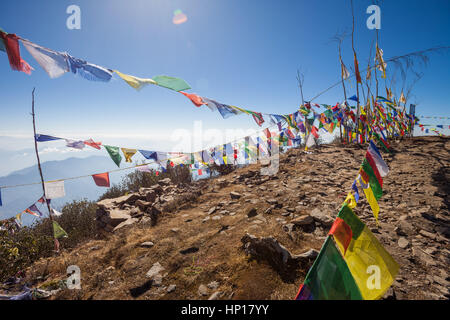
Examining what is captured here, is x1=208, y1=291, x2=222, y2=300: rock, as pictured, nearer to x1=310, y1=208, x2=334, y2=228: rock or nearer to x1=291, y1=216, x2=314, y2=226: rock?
x1=291, y1=216, x2=314, y2=226: rock

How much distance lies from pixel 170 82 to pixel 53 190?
17.2 ft

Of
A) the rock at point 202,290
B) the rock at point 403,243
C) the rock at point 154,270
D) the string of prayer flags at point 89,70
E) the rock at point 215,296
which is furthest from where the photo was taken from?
the rock at point 154,270

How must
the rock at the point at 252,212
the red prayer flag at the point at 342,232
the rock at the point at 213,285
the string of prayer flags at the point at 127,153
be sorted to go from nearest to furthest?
the red prayer flag at the point at 342,232
the rock at the point at 213,285
the rock at the point at 252,212
the string of prayer flags at the point at 127,153

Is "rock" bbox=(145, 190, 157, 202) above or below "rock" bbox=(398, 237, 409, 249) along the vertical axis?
below

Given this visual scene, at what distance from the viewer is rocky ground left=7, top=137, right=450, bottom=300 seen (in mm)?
2990

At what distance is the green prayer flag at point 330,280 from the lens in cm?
179

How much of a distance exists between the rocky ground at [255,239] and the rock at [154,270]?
2cm

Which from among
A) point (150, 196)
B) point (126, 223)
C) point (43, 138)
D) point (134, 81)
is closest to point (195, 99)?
point (134, 81)

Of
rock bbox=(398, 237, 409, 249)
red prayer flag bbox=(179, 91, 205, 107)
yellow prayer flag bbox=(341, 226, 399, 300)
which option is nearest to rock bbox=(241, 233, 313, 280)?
yellow prayer flag bbox=(341, 226, 399, 300)

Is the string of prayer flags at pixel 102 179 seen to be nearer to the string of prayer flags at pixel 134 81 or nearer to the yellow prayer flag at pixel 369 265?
the string of prayer flags at pixel 134 81

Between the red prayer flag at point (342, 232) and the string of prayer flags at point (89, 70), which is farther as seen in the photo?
the string of prayer flags at point (89, 70)

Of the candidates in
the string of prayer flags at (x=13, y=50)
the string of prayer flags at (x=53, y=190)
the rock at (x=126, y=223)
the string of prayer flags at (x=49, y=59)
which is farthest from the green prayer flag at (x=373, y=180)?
the string of prayer flags at (x=53, y=190)

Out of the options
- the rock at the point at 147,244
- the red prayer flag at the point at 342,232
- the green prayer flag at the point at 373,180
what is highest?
the green prayer flag at the point at 373,180

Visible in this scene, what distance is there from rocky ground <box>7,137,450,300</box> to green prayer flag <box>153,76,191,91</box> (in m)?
3.65
